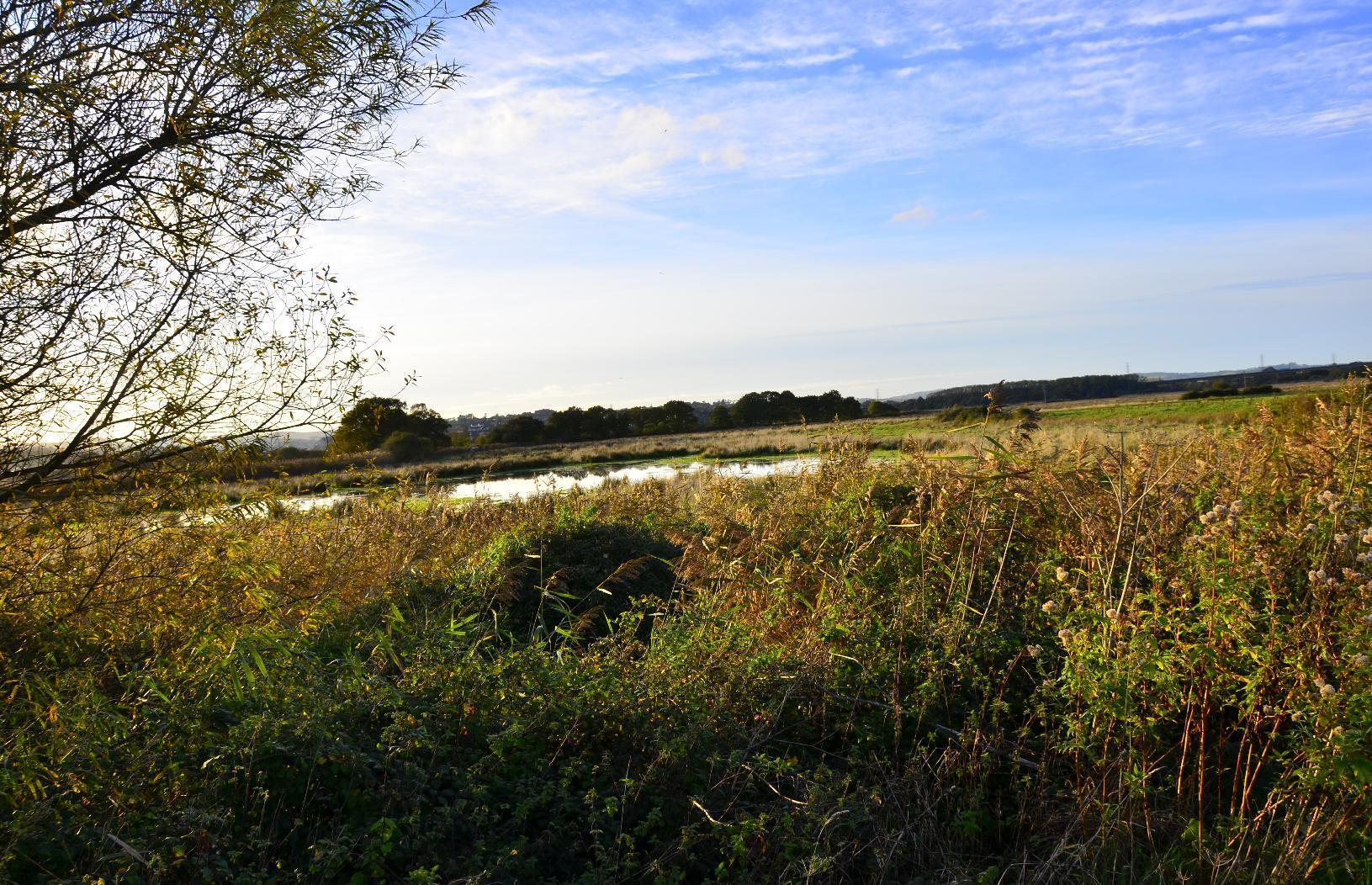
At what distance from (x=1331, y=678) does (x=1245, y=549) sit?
22.0 inches

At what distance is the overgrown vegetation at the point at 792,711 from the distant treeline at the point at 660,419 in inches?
1155

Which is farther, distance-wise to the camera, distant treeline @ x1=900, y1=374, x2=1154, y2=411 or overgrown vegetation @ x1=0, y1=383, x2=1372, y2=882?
distant treeline @ x1=900, y1=374, x2=1154, y2=411

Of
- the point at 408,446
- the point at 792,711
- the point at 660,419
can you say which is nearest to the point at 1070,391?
the point at 660,419

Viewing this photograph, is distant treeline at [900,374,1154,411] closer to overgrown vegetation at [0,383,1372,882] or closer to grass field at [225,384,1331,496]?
grass field at [225,384,1331,496]

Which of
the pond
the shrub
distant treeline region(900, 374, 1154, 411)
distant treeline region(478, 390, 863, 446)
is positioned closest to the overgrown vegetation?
the pond

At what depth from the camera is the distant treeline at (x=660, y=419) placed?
123 feet

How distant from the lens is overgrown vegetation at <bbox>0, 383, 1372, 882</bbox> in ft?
10.2

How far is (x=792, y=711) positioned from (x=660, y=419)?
1488 inches

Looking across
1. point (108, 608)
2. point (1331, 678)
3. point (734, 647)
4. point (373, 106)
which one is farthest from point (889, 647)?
point (373, 106)

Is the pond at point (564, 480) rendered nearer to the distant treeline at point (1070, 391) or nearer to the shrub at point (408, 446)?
the shrub at point (408, 446)

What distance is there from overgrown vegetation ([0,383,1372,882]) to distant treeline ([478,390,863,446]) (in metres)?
29.3

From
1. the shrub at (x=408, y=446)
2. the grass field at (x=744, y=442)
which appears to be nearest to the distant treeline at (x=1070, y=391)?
the grass field at (x=744, y=442)

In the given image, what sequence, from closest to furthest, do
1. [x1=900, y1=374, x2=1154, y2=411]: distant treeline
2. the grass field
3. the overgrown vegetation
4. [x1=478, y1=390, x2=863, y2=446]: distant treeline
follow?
1. the overgrown vegetation
2. the grass field
3. [x1=478, y1=390, x2=863, y2=446]: distant treeline
4. [x1=900, y1=374, x2=1154, y2=411]: distant treeline

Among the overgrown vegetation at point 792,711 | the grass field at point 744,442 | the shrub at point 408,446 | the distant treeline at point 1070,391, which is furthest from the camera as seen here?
the distant treeline at point 1070,391
